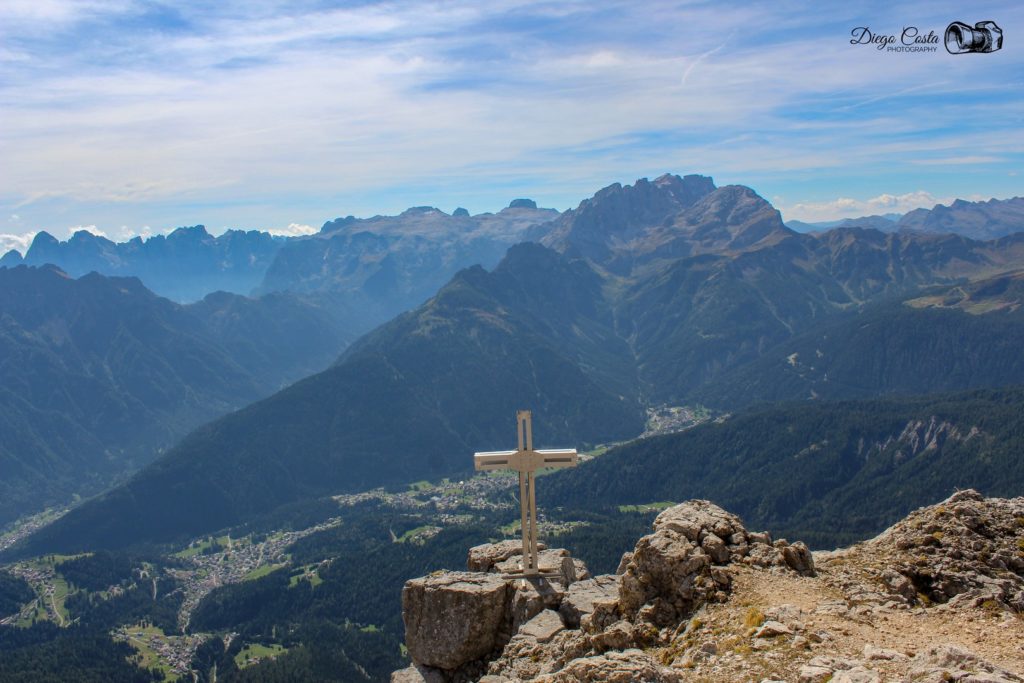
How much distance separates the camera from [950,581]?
2491cm

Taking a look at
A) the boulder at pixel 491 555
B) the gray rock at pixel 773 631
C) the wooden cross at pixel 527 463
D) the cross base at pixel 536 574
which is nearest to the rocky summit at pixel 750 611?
the gray rock at pixel 773 631

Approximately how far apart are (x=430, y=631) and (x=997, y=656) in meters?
21.6

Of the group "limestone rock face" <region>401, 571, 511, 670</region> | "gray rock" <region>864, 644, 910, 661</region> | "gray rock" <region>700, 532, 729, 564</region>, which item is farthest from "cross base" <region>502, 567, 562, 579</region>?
"gray rock" <region>864, 644, 910, 661</region>

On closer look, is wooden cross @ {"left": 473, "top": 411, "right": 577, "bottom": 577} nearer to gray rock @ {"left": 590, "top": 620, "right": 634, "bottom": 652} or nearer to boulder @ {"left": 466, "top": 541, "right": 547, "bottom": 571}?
boulder @ {"left": 466, "top": 541, "right": 547, "bottom": 571}

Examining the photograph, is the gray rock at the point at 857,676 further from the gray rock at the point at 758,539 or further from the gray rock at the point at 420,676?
the gray rock at the point at 420,676

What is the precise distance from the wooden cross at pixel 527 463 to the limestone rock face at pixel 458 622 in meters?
2.23

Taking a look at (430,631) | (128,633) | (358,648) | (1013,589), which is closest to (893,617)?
(1013,589)

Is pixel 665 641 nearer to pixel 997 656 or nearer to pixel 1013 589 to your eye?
pixel 997 656

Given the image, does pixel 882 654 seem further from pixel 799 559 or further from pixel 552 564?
pixel 552 564

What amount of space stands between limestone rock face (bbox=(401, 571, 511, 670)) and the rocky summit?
0.06 m

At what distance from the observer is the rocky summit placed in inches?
756

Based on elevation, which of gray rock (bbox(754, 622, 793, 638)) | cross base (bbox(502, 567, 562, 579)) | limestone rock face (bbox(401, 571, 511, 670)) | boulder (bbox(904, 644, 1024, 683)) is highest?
boulder (bbox(904, 644, 1024, 683))

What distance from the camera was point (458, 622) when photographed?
3256 cm

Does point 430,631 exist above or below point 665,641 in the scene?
below
